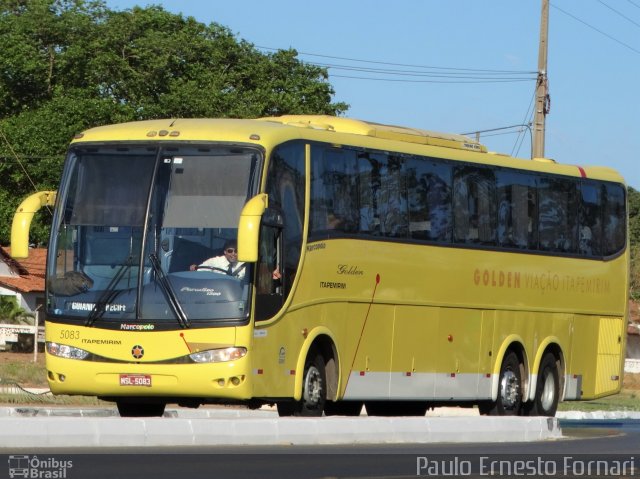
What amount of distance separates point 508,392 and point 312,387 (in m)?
5.52

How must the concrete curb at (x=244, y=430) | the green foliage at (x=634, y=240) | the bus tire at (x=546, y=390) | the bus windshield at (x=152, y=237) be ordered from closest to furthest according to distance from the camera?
the concrete curb at (x=244, y=430) < the bus windshield at (x=152, y=237) < the bus tire at (x=546, y=390) < the green foliage at (x=634, y=240)

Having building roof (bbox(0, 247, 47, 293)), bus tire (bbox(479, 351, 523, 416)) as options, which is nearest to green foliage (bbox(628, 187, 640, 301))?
building roof (bbox(0, 247, 47, 293))

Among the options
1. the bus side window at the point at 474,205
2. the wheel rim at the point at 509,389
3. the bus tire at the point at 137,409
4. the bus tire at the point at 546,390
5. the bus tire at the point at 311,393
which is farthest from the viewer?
the bus tire at the point at 546,390

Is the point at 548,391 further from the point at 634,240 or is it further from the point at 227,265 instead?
the point at 634,240

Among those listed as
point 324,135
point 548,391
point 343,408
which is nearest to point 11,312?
point 548,391

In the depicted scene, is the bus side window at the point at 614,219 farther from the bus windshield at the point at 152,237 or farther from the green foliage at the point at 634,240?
the green foliage at the point at 634,240

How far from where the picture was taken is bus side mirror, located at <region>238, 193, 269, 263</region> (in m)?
18.2

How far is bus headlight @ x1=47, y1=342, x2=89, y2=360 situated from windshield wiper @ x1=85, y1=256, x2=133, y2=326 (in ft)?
1.19

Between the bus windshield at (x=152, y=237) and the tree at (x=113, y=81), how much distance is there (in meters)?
44.6

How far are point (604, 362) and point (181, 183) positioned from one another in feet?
35.4

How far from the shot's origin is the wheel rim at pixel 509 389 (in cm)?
2509

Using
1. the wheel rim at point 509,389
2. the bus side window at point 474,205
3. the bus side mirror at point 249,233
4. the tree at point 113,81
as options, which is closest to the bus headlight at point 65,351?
the bus side mirror at point 249,233

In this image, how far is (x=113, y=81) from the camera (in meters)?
68.1

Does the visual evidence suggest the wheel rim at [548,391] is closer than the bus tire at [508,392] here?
No
